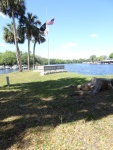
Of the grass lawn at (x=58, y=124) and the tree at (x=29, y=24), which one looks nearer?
the grass lawn at (x=58, y=124)

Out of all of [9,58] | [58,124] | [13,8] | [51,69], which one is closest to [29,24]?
[13,8]

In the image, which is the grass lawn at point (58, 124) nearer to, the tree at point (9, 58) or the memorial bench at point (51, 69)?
the memorial bench at point (51, 69)

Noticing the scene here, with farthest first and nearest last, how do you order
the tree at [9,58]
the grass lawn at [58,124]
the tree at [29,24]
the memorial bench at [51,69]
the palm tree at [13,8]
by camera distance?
the tree at [9,58]
the tree at [29,24]
the palm tree at [13,8]
the memorial bench at [51,69]
the grass lawn at [58,124]

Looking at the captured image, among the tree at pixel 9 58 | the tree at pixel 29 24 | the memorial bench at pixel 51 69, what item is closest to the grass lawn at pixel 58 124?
the memorial bench at pixel 51 69

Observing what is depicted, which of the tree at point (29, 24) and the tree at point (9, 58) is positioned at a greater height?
the tree at point (29, 24)

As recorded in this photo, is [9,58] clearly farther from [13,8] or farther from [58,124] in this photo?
[58,124]

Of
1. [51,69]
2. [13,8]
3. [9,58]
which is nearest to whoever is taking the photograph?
[51,69]

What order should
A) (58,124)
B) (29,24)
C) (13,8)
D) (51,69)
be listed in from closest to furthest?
(58,124) → (51,69) → (13,8) → (29,24)

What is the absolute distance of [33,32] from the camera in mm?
38156

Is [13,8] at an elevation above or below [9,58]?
above

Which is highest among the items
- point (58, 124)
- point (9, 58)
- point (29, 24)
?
point (29, 24)

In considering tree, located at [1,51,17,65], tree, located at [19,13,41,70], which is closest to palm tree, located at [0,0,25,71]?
tree, located at [19,13,41,70]

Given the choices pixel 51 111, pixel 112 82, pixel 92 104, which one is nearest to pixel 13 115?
pixel 51 111

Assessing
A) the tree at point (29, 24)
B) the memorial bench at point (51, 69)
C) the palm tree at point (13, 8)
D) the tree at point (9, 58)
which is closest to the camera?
the memorial bench at point (51, 69)
